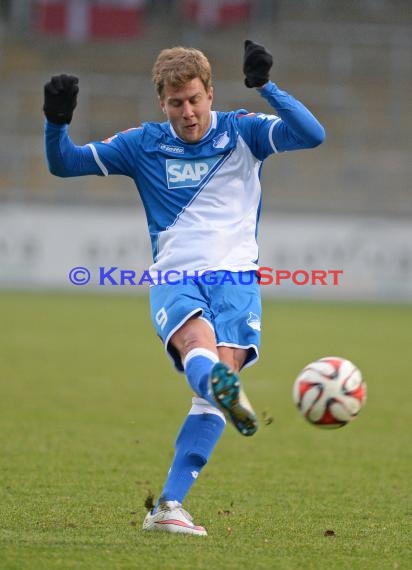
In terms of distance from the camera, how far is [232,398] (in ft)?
14.8

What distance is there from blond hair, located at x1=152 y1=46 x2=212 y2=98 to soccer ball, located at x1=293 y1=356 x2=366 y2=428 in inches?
57.9

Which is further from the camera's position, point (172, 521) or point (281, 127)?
point (281, 127)

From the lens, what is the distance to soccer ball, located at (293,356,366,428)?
4898mm

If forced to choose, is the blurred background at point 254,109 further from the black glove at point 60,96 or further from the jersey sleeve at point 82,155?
the black glove at point 60,96

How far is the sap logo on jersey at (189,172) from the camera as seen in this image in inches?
212

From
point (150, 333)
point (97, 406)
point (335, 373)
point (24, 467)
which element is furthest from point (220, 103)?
point (335, 373)

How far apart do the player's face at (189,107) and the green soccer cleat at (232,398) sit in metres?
1.31

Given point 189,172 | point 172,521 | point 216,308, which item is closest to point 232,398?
point 216,308

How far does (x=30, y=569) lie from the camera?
4.26 meters

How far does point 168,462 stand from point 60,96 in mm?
3227

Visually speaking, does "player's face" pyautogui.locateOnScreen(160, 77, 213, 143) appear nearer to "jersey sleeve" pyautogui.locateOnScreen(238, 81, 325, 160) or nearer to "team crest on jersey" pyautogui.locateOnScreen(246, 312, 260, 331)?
"jersey sleeve" pyautogui.locateOnScreen(238, 81, 325, 160)

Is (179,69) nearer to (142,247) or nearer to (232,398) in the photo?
(232,398)

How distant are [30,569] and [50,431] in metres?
4.32

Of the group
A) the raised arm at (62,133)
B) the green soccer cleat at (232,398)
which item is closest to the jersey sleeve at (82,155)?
the raised arm at (62,133)
